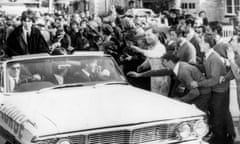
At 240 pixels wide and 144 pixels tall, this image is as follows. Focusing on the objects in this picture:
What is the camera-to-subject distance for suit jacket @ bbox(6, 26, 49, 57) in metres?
11.2

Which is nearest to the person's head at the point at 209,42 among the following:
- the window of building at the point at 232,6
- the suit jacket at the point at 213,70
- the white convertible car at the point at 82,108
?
the suit jacket at the point at 213,70

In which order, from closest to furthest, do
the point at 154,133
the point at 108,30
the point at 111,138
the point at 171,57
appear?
the point at 111,138 < the point at 154,133 < the point at 171,57 < the point at 108,30

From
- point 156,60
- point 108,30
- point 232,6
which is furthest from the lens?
point 232,6

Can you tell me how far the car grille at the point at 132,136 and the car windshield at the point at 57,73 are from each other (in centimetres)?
140

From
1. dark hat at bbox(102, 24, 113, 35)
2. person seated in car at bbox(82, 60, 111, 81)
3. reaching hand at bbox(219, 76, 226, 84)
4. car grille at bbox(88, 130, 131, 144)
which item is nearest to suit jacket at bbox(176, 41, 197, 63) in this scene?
reaching hand at bbox(219, 76, 226, 84)

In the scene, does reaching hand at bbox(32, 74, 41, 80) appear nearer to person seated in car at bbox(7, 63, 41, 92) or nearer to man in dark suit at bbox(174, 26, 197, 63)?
person seated in car at bbox(7, 63, 41, 92)

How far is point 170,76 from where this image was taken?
8.02 m

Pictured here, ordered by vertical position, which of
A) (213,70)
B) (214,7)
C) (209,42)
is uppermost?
(214,7)

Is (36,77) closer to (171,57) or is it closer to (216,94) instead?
(216,94)

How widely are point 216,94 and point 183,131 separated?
2.08 meters

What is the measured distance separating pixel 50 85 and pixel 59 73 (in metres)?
0.23

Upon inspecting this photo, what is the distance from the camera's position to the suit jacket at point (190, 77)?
6659 mm

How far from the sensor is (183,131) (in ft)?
16.2

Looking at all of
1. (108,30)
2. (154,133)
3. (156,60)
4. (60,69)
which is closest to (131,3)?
(108,30)
